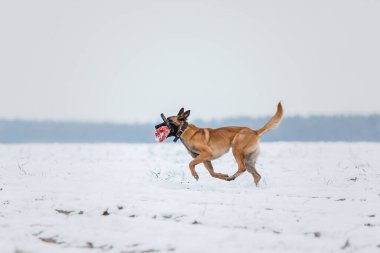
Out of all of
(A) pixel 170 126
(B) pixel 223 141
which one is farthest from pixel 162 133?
(B) pixel 223 141

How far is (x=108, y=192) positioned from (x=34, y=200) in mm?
1272

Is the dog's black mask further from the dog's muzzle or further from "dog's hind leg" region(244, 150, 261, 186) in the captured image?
"dog's hind leg" region(244, 150, 261, 186)

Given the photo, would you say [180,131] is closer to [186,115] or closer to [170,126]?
[170,126]

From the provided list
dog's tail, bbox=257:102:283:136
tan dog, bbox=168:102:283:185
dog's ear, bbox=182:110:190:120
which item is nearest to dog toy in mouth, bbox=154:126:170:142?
tan dog, bbox=168:102:283:185

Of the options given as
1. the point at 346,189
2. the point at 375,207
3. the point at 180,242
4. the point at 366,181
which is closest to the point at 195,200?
the point at 180,242

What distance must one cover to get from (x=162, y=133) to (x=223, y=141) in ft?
4.33

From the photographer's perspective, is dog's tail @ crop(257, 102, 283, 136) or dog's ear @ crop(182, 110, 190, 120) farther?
dog's tail @ crop(257, 102, 283, 136)

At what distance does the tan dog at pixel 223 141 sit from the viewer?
9883 mm

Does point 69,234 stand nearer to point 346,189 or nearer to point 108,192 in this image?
point 108,192

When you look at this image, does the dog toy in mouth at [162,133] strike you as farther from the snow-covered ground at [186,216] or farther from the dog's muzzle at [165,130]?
the snow-covered ground at [186,216]

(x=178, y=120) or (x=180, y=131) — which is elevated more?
(x=178, y=120)

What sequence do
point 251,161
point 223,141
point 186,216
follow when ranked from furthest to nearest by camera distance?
point 251,161 → point 223,141 → point 186,216

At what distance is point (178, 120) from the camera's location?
9.87 metres

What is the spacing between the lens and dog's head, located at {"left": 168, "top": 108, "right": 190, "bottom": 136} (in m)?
9.83
